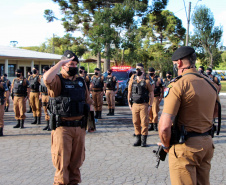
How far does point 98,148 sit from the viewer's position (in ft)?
21.3

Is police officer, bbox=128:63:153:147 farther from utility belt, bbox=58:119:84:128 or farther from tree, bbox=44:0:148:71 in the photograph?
tree, bbox=44:0:148:71

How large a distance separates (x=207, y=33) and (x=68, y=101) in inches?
1514

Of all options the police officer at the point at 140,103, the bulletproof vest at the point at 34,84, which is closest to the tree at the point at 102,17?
the bulletproof vest at the point at 34,84

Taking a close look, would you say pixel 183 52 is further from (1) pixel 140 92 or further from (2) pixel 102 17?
(2) pixel 102 17

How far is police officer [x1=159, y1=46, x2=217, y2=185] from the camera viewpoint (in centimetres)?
268

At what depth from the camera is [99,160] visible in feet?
18.2

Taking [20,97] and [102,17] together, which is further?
[102,17]

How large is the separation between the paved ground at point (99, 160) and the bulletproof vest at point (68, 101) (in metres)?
1.37

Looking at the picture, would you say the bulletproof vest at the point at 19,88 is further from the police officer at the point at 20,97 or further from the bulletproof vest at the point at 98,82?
the bulletproof vest at the point at 98,82

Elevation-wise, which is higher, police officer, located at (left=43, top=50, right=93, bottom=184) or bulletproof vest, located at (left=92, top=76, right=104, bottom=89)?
bulletproof vest, located at (left=92, top=76, right=104, bottom=89)

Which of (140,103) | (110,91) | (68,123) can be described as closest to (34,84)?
(110,91)

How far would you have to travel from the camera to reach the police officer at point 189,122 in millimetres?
2682

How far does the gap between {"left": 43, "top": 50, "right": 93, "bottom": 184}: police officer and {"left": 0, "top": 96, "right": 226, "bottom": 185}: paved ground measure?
815 millimetres

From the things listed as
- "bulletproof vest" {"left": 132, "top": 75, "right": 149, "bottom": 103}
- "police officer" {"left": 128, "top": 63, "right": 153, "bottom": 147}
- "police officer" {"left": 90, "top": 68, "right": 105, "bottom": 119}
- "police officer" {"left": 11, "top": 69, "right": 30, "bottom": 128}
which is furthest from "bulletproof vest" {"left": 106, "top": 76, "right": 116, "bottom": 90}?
"bulletproof vest" {"left": 132, "top": 75, "right": 149, "bottom": 103}
